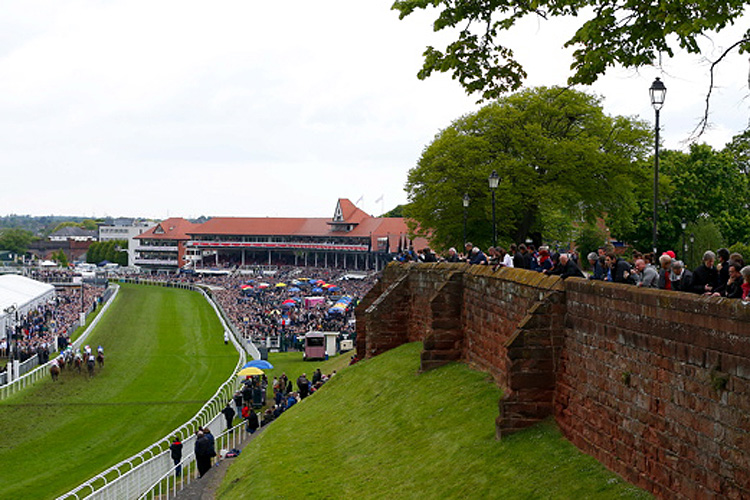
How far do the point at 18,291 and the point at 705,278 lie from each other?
66518 millimetres

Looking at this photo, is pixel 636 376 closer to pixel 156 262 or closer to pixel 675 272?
pixel 675 272

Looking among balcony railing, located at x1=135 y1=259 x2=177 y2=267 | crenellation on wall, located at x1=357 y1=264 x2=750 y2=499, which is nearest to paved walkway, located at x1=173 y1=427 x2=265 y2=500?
crenellation on wall, located at x1=357 y1=264 x2=750 y2=499

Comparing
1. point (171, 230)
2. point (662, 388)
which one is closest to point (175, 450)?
point (662, 388)

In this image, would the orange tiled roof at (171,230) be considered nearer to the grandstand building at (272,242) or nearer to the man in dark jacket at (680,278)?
the grandstand building at (272,242)

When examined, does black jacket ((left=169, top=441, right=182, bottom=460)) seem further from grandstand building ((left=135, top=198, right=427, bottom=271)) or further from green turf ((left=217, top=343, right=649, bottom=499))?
grandstand building ((left=135, top=198, right=427, bottom=271))

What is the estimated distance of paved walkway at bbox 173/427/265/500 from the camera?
18016 mm

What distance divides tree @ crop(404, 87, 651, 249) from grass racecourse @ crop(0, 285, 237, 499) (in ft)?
49.3

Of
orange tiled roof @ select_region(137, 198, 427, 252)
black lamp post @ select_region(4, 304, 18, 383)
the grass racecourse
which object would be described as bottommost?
the grass racecourse

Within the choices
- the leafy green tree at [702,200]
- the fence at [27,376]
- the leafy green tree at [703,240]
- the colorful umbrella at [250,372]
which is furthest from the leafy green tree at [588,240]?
the fence at [27,376]

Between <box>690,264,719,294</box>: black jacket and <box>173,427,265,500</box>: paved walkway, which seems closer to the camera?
<box>690,264,719,294</box>: black jacket

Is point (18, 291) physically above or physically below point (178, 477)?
above

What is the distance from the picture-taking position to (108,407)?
3244 centimetres

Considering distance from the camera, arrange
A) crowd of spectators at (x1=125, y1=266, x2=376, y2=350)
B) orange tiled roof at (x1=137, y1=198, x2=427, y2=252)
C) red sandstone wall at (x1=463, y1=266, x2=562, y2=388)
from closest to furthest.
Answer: red sandstone wall at (x1=463, y1=266, x2=562, y2=388) → crowd of spectators at (x1=125, y1=266, x2=376, y2=350) → orange tiled roof at (x1=137, y1=198, x2=427, y2=252)

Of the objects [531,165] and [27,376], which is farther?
[531,165]
